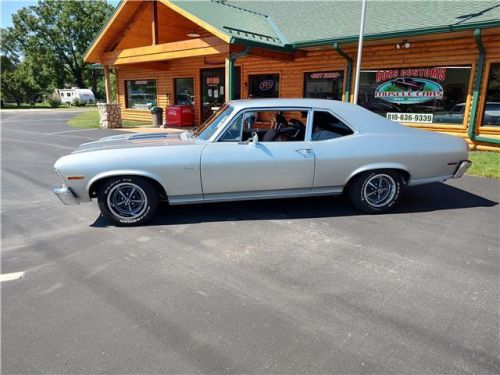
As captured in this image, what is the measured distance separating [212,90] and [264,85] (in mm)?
2949

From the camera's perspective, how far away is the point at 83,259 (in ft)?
11.9

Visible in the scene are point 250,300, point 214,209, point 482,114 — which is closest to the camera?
point 250,300

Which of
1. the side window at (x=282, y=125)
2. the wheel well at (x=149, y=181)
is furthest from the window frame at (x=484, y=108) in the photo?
Result: the wheel well at (x=149, y=181)

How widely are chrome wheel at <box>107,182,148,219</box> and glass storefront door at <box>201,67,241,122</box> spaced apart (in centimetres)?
1149

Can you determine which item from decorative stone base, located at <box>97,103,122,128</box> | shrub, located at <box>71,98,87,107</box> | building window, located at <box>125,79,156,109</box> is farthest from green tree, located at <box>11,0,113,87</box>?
decorative stone base, located at <box>97,103,122,128</box>

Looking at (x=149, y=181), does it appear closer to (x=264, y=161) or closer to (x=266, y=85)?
(x=264, y=161)

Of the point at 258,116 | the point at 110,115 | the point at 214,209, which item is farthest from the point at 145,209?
the point at 110,115

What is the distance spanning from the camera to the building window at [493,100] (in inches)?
367

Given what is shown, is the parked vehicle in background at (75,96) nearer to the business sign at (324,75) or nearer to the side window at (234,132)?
the business sign at (324,75)

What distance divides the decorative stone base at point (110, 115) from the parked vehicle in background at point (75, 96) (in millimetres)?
47070

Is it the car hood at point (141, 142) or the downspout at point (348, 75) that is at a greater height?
the downspout at point (348, 75)

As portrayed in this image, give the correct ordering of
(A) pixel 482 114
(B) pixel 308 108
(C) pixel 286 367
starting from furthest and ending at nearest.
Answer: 1. (A) pixel 482 114
2. (B) pixel 308 108
3. (C) pixel 286 367

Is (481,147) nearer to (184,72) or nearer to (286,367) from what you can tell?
(286,367)

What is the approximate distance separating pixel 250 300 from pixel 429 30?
881 cm
